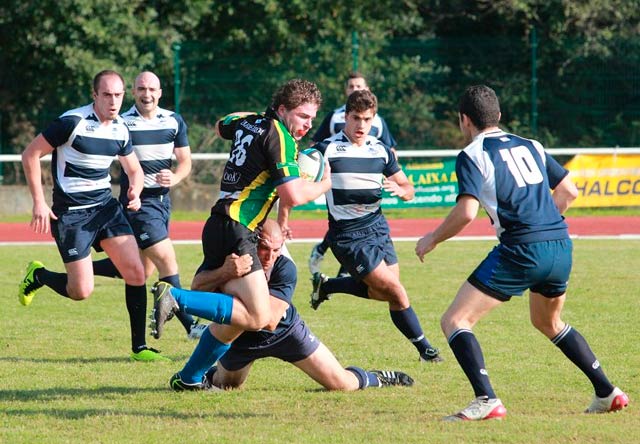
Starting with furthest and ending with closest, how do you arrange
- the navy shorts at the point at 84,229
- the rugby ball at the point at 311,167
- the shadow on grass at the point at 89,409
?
1. the navy shorts at the point at 84,229
2. the rugby ball at the point at 311,167
3. the shadow on grass at the point at 89,409

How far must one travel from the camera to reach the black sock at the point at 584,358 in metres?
6.02

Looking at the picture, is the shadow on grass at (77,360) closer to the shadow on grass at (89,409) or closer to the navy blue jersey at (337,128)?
the shadow on grass at (89,409)

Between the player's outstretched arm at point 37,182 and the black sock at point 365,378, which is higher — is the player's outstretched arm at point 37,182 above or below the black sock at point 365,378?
above

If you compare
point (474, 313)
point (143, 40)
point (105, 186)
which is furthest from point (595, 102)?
point (474, 313)

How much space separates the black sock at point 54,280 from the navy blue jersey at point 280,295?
208cm

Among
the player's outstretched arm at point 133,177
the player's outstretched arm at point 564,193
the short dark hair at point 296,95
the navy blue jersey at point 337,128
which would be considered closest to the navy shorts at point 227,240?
the short dark hair at point 296,95

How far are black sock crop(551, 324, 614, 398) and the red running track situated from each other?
997 cm

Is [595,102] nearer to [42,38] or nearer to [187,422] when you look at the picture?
[42,38]

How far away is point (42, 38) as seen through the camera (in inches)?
822

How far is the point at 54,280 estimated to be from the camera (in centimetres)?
826

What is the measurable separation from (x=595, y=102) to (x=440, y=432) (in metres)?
16.1

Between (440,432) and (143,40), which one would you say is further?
(143,40)

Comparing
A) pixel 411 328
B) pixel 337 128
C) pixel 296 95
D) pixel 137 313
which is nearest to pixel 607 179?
pixel 337 128

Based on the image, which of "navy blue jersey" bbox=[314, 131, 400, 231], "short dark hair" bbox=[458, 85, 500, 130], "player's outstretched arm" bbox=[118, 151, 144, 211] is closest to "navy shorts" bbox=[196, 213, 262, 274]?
"short dark hair" bbox=[458, 85, 500, 130]
